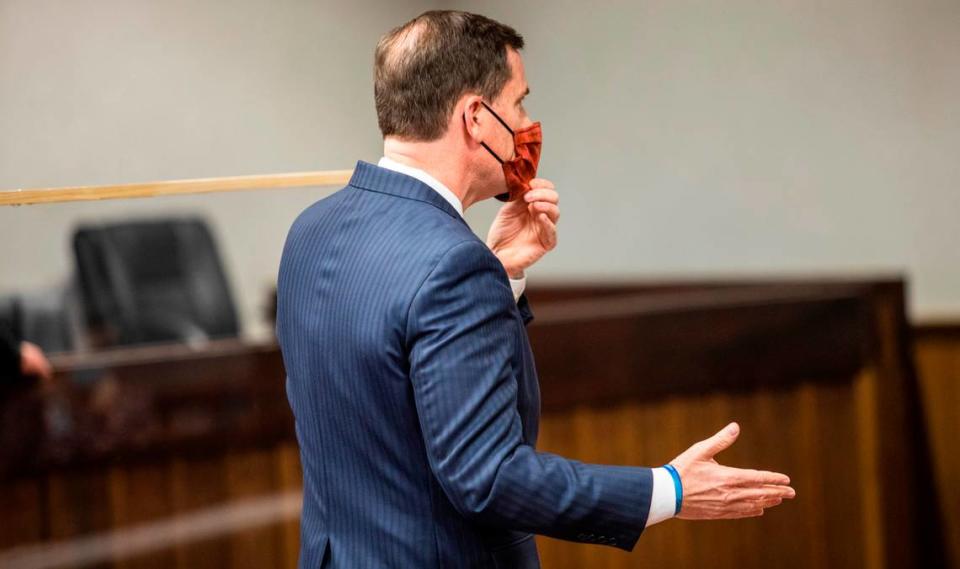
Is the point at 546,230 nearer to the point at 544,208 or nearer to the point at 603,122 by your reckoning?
the point at 544,208

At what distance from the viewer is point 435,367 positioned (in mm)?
1013

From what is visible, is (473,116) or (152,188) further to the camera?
(152,188)

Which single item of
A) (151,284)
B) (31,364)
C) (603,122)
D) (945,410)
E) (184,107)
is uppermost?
(184,107)

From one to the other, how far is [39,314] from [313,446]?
2757mm

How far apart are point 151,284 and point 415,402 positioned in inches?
107

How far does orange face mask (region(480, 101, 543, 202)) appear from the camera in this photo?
1230 millimetres

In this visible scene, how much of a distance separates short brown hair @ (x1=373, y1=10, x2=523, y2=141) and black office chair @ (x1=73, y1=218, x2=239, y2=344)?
8.45 feet

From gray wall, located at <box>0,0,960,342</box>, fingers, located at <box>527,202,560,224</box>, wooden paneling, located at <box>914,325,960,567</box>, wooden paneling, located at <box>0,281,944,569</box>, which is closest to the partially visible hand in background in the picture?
wooden paneling, located at <box>0,281,944,569</box>

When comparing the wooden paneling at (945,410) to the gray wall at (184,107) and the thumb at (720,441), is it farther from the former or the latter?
the thumb at (720,441)

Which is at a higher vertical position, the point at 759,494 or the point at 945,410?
the point at 759,494

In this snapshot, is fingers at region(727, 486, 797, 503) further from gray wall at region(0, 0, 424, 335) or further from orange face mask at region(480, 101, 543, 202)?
gray wall at region(0, 0, 424, 335)

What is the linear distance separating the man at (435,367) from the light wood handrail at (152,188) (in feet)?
0.99

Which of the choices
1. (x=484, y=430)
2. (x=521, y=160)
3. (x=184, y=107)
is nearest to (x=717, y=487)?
(x=484, y=430)

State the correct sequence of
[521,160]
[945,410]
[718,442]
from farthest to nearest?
[945,410]
[521,160]
[718,442]
